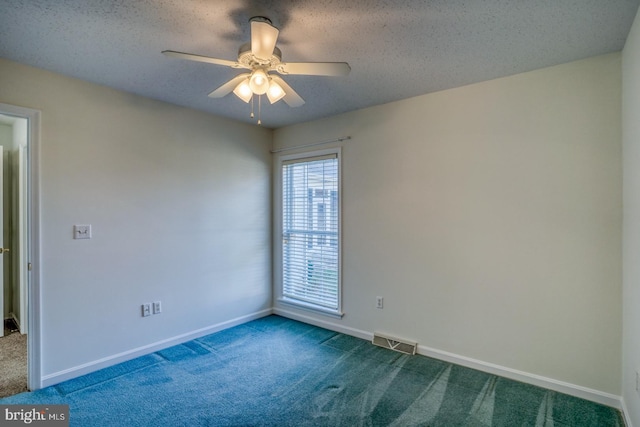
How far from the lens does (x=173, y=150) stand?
3.39m

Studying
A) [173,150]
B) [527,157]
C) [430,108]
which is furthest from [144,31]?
[527,157]

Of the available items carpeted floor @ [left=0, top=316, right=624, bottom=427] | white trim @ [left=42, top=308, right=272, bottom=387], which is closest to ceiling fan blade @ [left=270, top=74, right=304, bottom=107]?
carpeted floor @ [left=0, top=316, right=624, bottom=427]

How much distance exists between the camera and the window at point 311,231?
3824 mm

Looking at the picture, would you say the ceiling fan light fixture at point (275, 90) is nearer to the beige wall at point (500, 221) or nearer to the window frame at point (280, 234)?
the beige wall at point (500, 221)

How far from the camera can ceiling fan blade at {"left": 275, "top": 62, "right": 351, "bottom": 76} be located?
185cm

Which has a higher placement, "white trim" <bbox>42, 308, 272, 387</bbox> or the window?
the window

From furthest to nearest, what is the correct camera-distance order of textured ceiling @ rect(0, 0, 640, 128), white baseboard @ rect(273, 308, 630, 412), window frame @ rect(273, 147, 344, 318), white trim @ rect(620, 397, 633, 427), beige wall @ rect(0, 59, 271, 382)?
window frame @ rect(273, 147, 344, 318) < beige wall @ rect(0, 59, 271, 382) < white baseboard @ rect(273, 308, 630, 412) < white trim @ rect(620, 397, 633, 427) < textured ceiling @ rect(0, 0, 640, 128)

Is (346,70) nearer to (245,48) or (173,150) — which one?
(245,48)

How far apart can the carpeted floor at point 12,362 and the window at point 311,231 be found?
253 centimetres

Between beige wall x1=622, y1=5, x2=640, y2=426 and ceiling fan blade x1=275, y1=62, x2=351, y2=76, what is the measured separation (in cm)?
163

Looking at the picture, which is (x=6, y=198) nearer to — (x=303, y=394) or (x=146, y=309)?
(x=146, y=309)

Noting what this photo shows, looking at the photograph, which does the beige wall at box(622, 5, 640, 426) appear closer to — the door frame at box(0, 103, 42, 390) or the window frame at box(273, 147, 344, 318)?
the window frame at box(273, 147, 344, 318)

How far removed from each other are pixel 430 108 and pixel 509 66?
0.72 meters

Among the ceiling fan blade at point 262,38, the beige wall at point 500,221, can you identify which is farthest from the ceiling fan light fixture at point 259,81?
the beige wall at point 500,221
